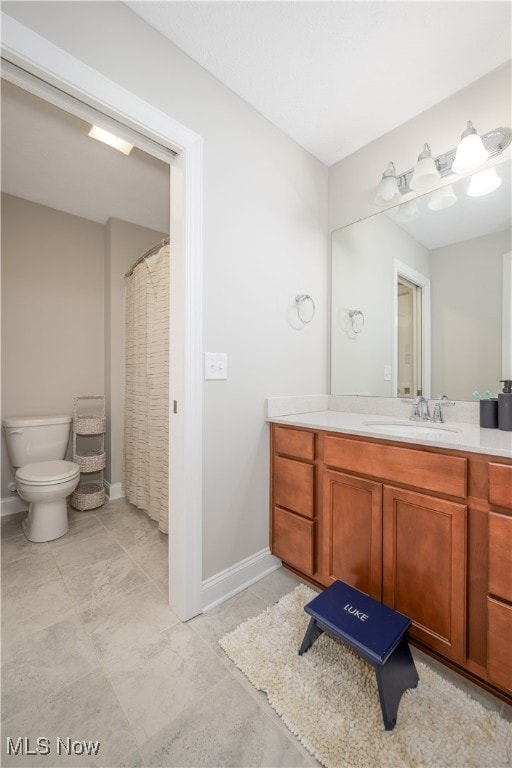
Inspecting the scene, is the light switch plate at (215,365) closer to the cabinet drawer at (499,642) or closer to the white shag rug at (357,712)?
the white shag rug at (357,712)

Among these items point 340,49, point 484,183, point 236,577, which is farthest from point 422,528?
point 340,49

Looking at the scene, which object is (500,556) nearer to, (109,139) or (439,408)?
(439,408)

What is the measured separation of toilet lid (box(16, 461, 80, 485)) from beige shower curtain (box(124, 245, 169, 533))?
0.48 meters

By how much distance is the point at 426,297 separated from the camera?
1.78 m

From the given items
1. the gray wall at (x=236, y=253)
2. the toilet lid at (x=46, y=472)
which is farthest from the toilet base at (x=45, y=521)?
the gray wall at (x=236, y=253)

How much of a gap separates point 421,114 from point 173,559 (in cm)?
260

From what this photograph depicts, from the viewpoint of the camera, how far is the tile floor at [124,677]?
3.04 feet

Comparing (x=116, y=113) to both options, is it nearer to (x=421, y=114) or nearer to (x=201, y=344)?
(x=201, y=344)

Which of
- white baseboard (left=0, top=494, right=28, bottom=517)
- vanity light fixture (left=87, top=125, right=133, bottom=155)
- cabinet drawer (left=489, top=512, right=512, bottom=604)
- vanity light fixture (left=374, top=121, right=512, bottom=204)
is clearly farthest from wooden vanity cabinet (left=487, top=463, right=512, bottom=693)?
white baseboard (left=0, top=494, right=28, bottom=517)

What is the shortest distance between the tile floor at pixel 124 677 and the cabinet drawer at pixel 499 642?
0.15m

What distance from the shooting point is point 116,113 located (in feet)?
3.92

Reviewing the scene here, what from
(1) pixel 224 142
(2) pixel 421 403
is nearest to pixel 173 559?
(2) pixel 421 403

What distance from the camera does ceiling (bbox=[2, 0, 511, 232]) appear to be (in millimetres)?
1241

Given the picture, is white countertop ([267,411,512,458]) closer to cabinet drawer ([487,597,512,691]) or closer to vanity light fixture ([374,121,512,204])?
cabinet drawer ([487,597,512,691])
